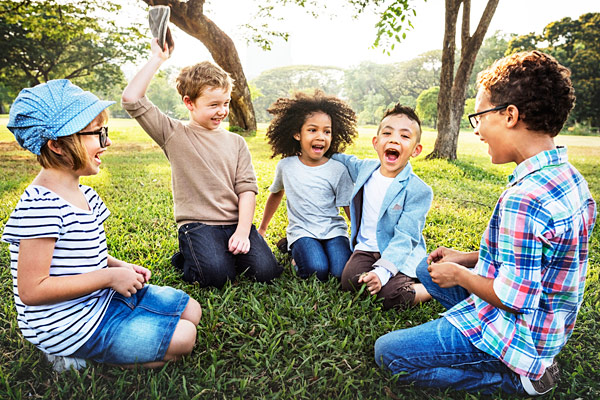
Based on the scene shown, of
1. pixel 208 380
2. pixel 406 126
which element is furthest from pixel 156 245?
pixel 406 126

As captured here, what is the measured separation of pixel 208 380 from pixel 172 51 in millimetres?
1850

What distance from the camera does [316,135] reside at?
315cm

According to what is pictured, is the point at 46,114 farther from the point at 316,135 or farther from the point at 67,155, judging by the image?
the point at 316,135

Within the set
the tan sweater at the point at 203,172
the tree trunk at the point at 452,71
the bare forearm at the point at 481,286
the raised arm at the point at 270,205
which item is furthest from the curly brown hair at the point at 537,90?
the tree trunk at the point at 452,71

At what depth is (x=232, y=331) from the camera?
2.20m

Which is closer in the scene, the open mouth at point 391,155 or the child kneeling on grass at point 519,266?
the child kneeling on grass at point 519,266

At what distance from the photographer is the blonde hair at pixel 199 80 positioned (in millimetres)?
2752

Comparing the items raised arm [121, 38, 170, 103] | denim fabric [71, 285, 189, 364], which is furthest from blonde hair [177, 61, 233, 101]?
denim fabric [71, 285, 189, 364]

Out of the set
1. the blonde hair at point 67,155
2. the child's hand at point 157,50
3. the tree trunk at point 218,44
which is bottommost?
the blonde hair at point 67,155

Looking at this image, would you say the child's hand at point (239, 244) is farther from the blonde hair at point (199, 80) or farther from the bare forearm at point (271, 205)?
the blonde hair at point (199, 80)

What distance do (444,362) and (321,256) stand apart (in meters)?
1.29

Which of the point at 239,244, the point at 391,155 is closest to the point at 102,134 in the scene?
the point at 239,244

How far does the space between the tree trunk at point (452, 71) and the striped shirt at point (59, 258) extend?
860cm

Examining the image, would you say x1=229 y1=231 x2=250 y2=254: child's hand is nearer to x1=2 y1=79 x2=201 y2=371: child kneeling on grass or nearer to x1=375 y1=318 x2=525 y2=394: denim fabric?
x1=2 y1=79 x2=201 y2=371: child kneeling on grass
